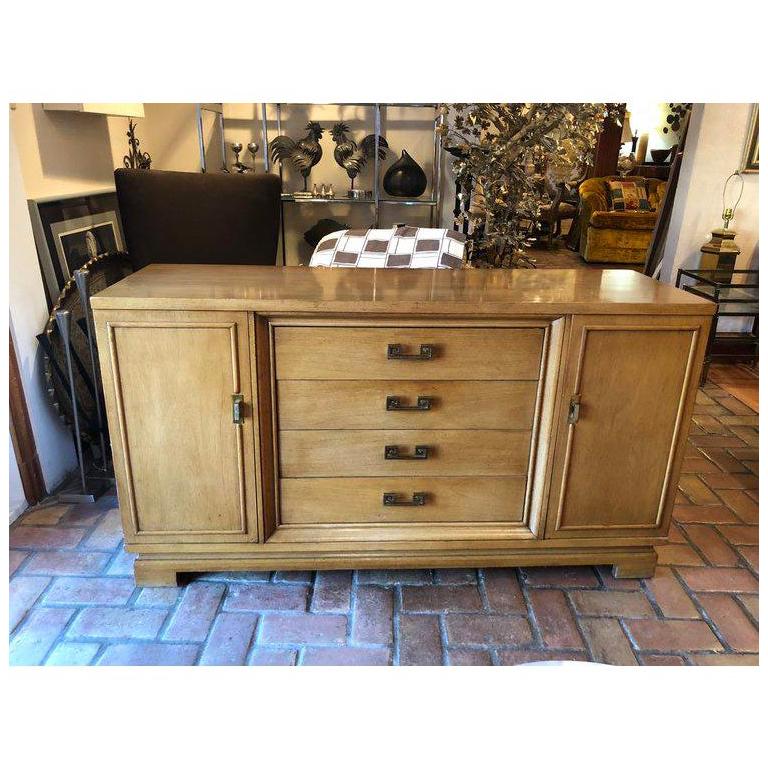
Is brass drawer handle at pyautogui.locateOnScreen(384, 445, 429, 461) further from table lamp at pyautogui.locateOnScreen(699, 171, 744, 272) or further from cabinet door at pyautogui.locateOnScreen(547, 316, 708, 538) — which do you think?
table lamp at pyautogui.locateOnScreen(699, 171, 744, 272)

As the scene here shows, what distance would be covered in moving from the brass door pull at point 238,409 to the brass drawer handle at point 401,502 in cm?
51

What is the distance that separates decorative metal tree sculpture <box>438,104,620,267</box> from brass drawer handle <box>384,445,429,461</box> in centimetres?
149

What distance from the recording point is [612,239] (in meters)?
6.97

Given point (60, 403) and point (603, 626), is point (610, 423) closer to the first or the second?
point (603, 626)

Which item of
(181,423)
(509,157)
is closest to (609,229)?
(509,157)

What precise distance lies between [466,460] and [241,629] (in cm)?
83

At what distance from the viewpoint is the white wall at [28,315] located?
84.5 inches

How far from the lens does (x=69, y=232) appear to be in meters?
2.51

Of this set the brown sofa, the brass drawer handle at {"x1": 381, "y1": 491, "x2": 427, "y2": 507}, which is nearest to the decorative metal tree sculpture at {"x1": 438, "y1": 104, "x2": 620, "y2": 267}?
the brass drawer handle at {"x1": 381, "y1": 491, "x2": 427, "y2": 507}

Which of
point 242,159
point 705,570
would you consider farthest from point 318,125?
point 705,570

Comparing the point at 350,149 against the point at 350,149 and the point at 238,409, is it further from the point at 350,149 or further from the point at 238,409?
the point at 238,409

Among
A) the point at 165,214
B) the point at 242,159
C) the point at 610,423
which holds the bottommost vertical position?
the point at 610,423

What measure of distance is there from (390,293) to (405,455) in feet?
1.61

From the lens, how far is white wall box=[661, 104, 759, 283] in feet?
12.5
